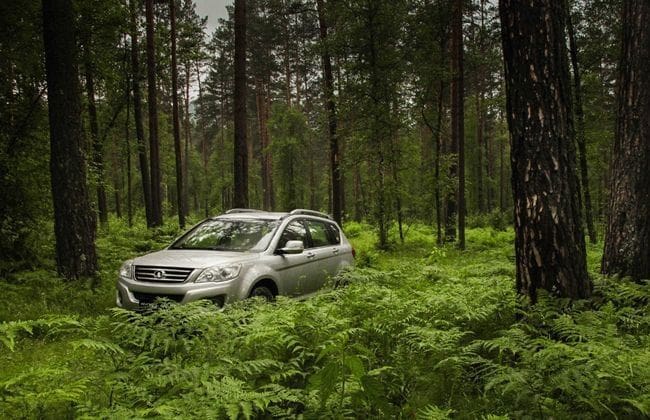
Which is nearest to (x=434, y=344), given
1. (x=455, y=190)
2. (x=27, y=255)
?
(x=27, y=255)

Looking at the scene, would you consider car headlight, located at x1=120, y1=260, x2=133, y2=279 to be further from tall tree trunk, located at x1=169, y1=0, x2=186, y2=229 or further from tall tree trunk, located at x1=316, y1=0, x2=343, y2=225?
tall tree trunk, located at x1=169, y1=0, x2=186, y2=229

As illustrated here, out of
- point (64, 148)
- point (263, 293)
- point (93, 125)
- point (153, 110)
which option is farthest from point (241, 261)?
point (93, 125)

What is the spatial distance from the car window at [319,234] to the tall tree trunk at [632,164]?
4.67 m

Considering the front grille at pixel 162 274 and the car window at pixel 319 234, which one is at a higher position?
the car window at pixel 319 234

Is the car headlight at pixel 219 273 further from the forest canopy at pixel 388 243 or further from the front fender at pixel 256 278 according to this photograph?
the forest canopy at pixel 388 243

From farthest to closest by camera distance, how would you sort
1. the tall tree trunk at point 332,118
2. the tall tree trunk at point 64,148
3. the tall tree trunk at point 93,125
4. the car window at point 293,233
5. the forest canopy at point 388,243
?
the tall tree trunk at point 332,118 → the tall tree trunk at point 93,125 → the tall tree trunk at point 64,148 → the car window at point 293,233 → the forest canopy at point 388,243

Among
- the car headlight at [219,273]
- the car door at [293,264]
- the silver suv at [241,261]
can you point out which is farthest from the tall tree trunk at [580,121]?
the car headlight at [219,273]

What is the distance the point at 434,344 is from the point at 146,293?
408cm

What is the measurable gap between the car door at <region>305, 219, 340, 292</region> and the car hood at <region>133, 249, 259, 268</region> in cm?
155

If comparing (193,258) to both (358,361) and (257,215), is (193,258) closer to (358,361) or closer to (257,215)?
(257,215)

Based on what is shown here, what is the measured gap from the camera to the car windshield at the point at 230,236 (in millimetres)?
7219

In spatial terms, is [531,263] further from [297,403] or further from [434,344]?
[297,403]

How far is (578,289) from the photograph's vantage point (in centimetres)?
466

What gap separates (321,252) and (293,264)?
3.26ft
